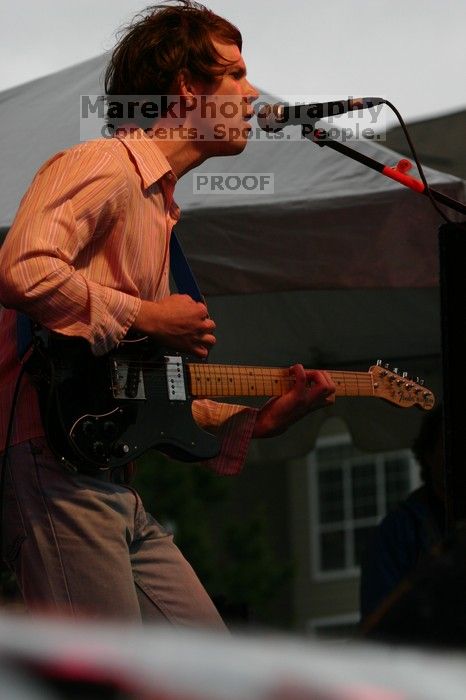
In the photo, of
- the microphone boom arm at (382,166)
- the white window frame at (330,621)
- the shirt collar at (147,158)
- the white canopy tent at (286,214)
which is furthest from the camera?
the white window frame at (330,621)

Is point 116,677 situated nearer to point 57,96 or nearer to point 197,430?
point 197,430

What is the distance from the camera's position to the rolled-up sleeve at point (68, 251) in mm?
2375

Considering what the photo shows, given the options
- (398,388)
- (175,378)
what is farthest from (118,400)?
(398,388)

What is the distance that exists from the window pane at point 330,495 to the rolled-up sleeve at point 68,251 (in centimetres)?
2436

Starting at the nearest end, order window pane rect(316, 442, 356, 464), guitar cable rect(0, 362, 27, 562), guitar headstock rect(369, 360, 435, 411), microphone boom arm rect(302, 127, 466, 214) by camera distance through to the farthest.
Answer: guitar cable rect(0, 362, 27, 562)
microphone boom arm rect(302, 127, 466, 214)
guitar headstock rect(369, 360, 435, 411)
window pane rect(316, 442, 356, 464)

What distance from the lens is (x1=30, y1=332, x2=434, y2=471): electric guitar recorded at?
8.06 feet

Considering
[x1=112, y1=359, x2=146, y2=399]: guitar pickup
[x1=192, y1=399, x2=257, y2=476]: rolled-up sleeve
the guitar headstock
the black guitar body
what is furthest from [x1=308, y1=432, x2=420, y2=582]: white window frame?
[x1=112, y1=359, x2=146, y2=399]: guitar pickup

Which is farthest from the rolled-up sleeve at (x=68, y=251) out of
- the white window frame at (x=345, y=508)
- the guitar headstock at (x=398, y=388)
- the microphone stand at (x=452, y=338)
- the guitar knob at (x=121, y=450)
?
the white window frame at (x=345, y=508)

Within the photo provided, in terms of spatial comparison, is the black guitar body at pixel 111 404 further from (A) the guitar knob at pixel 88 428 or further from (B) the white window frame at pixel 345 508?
(B) the white window frame at pixel 345 508

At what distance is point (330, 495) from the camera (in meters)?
26.8

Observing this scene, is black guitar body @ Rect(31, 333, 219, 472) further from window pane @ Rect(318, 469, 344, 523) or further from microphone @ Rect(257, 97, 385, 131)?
window pane @ Rect(318, 469, 344, 523)

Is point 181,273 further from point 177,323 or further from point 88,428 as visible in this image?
point 88,428

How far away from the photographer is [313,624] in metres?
25.1

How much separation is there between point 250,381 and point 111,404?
2.10 ft
